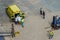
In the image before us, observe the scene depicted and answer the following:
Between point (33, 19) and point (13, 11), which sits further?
point (33, 19)

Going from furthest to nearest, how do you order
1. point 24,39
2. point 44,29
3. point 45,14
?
point 45,14 < point 44,29 < point 24,39

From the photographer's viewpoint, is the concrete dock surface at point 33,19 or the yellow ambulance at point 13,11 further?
the yellow ambulance at point 13,11

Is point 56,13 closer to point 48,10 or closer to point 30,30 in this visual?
point 48,10

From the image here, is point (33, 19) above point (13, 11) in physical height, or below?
below

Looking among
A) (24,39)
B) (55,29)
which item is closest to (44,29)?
(55,29)

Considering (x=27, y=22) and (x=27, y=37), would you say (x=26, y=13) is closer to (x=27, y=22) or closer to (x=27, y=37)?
(x=27, y=22)

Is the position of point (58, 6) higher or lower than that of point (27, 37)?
higher

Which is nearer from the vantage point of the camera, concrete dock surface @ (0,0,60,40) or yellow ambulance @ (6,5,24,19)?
concrete dock surface @ (0,0,60,40)

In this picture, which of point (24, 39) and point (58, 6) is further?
point (58, 6)

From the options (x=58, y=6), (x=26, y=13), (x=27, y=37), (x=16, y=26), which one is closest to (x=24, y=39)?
(x=27, y=37)

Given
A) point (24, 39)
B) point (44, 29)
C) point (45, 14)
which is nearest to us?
point (24, 39)
